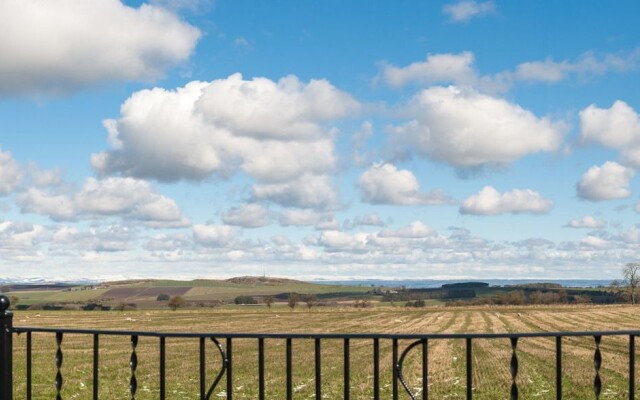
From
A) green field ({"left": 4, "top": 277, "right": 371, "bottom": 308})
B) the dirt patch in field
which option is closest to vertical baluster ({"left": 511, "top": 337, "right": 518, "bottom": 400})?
green field ({"left": 4, "top": 277, "right": 371, "bottom": 308})

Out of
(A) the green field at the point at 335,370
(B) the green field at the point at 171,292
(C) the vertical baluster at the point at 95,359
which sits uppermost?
(C) the vertical baluster at the point at 95,359

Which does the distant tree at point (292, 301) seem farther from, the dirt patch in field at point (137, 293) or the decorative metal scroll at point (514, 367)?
the decorative metal scroll at point (514, 367)

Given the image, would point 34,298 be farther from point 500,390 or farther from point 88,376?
point 500,390

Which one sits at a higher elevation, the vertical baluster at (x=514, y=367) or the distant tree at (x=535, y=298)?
the vertical baluster at (x=514, y=367)

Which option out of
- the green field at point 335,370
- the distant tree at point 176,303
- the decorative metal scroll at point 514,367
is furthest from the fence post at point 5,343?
the distant tree at point 176,303

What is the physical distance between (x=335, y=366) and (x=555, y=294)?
9257 centimetres

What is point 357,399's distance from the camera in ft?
57.0

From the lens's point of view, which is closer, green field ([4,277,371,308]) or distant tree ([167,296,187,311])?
distant tree ([167,296,187,311])

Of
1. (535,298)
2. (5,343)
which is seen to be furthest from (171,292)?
(5,343)

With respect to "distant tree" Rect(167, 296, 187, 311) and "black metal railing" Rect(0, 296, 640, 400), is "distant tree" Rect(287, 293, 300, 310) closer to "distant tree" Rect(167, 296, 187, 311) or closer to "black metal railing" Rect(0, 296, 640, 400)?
"distant tree" Rect(167, 296, 187, 311)

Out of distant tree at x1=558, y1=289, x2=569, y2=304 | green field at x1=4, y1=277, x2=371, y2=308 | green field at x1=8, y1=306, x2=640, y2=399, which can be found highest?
green field at x1=8, y1=306, x2=640, y2=399

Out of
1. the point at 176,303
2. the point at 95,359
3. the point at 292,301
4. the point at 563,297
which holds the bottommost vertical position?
the point at 292,301

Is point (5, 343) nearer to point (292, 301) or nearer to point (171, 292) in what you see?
point (292, 301)

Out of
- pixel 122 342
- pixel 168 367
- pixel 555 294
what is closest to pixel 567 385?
pixel 168 367
